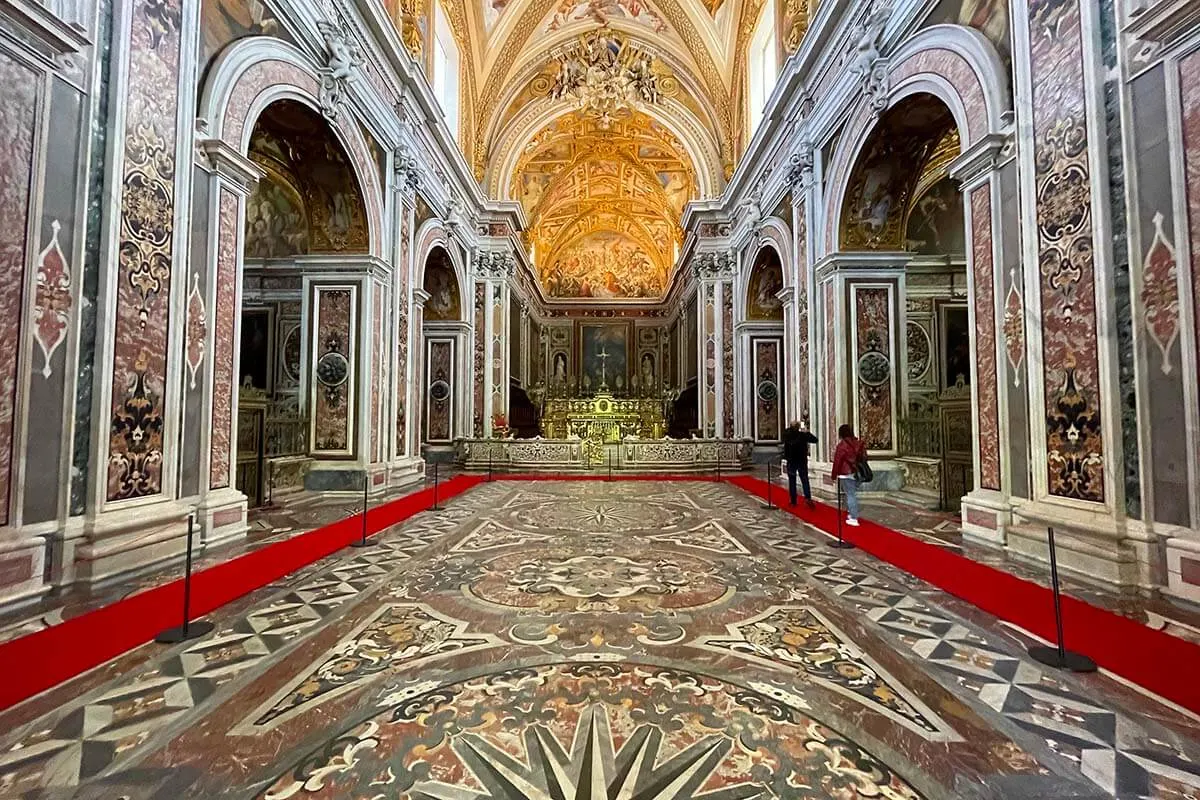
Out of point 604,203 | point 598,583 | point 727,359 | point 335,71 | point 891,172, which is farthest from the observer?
point 604,203

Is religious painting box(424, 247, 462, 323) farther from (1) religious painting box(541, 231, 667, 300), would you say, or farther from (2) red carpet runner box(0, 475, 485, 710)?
(1) religious painting box(541, 231, 667, 300)

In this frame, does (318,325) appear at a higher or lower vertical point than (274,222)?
lower

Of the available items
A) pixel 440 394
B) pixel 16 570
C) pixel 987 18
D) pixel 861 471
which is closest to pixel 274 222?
pixel 440 394

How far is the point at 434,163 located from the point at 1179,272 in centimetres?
1346

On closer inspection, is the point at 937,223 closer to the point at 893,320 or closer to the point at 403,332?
the point at 893,320

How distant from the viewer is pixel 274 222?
48.6 feet

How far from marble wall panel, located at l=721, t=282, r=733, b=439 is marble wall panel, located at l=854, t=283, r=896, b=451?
750cm

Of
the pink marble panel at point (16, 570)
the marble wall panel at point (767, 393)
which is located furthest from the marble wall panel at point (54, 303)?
the marble wall panel at point (767, 393)

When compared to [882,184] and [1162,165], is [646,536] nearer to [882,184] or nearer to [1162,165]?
[1162,165]

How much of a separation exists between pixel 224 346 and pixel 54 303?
1.94 m

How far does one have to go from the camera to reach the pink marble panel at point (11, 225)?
372cm

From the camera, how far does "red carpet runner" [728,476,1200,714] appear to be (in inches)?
108

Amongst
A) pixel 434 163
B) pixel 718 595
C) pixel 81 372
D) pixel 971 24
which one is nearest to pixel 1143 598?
pixel 718 595

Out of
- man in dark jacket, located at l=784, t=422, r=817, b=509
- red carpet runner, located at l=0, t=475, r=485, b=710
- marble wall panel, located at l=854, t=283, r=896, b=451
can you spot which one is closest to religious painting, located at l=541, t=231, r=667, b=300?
marble wall panel, located at l=854, t=283, r=896, b=451
